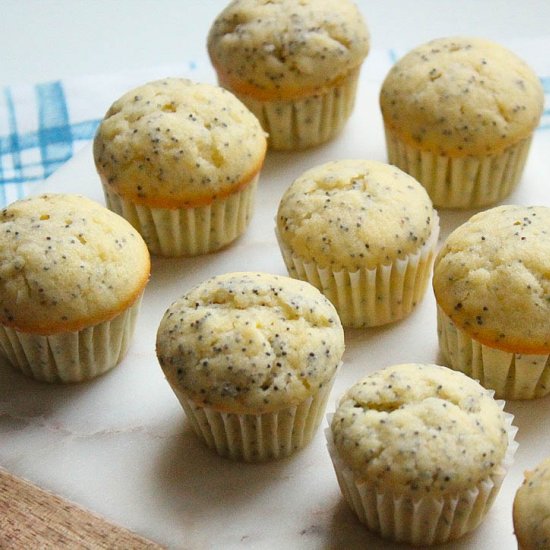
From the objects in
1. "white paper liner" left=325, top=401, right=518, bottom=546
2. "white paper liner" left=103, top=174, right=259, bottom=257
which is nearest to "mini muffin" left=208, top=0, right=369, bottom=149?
"white paper liner" left=103, top=174, right=259, bottom=257

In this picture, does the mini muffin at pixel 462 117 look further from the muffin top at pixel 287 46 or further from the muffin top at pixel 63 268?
the muffin top at pixel 63 268

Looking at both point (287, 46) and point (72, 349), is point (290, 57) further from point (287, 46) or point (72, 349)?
point (72, 349)

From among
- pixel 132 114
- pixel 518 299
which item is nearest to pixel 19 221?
pixel 132 114

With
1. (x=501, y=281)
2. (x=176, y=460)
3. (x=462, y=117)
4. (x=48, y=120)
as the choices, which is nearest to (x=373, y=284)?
(x=501, y=281)

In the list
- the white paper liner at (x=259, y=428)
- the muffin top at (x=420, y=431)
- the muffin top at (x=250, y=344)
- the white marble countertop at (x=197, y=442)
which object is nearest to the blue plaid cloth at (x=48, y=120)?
the white marble countertop at (x=197, y=442)

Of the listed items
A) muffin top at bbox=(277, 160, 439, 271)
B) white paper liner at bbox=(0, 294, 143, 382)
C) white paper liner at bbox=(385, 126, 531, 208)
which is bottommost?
white paper liner at bbox=(0, 294, 143, 382)

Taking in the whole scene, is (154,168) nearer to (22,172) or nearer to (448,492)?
(22,172)

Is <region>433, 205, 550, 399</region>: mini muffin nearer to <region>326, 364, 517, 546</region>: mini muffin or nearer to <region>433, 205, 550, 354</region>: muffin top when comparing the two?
<region>433, 205, 550, 354</region>: muffin top
